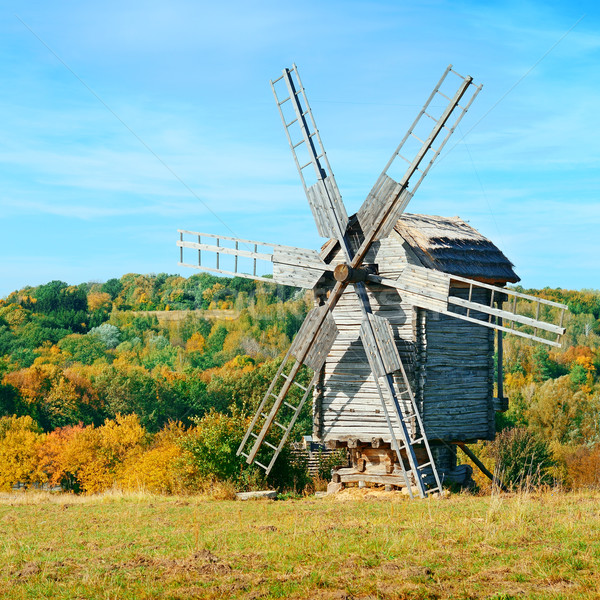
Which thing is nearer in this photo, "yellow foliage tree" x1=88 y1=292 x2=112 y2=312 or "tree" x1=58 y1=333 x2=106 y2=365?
"tree" x1=58 y1=333 x2=106 y2=365

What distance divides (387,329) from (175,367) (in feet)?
199

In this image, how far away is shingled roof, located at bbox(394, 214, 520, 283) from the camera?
17328 mm

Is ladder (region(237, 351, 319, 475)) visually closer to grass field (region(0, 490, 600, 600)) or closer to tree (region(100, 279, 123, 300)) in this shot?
grass field (region(0, 490, 600, 600))

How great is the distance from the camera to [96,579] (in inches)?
358

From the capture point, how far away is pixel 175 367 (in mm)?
75438

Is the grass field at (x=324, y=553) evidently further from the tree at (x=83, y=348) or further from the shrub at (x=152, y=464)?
the tree at (x=83, y=348)

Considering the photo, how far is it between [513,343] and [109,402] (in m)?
37.8

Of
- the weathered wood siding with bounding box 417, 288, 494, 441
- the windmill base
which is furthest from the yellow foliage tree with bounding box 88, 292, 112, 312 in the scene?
the weathered wood siding with bounding box 417, 288, 494, 441

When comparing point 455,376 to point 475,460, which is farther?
point 475,460

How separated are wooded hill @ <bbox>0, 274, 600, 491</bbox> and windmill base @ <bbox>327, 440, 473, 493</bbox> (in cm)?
312

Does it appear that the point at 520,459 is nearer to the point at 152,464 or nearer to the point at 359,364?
the point at 359,364

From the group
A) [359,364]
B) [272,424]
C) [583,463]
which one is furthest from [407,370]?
[583,463]

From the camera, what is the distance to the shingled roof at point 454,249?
1733cm

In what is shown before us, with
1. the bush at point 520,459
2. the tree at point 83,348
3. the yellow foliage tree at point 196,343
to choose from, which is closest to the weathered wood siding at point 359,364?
the bush at point 520,459
